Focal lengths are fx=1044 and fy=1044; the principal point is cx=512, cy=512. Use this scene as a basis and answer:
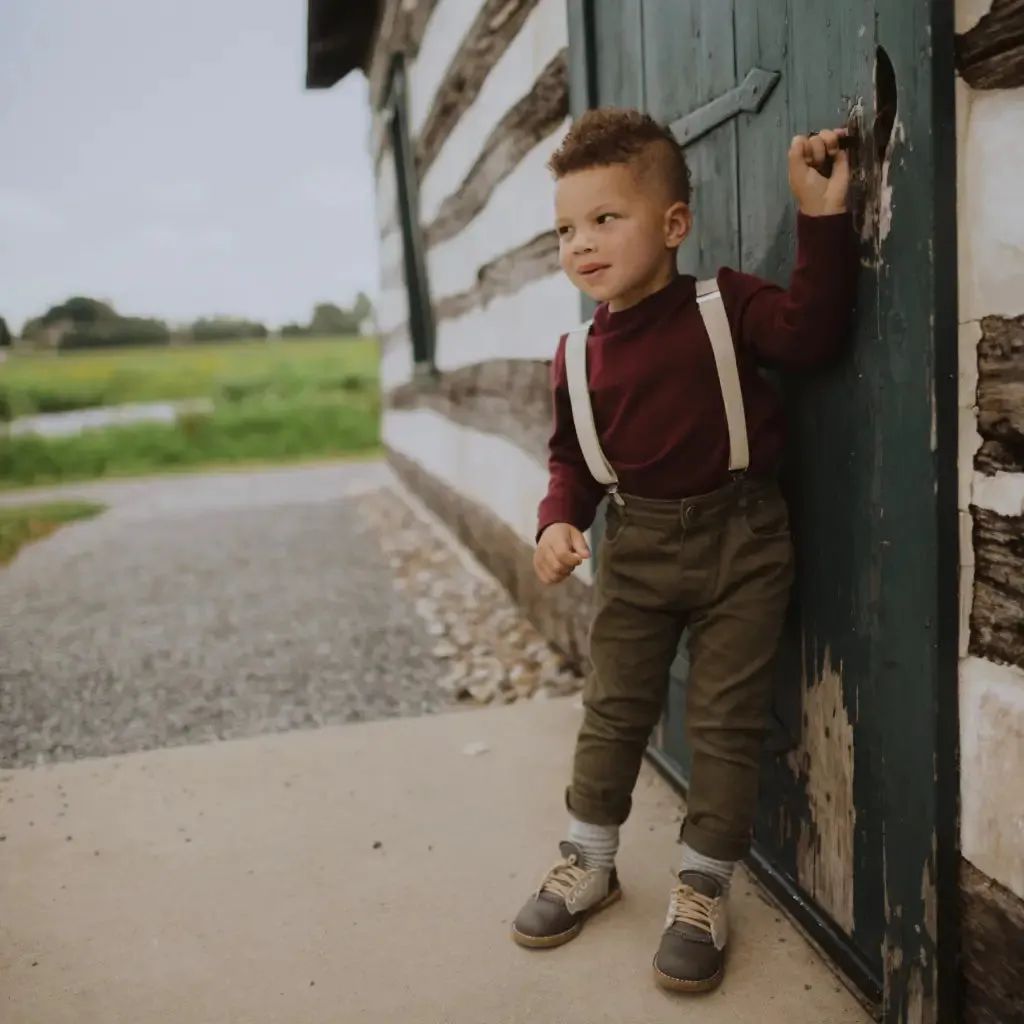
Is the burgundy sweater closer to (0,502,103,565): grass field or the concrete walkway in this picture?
the concrete walkway

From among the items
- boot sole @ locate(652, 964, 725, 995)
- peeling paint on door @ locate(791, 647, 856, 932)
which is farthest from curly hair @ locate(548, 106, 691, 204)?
boot sole @ locate(652, 964, 725, 995)

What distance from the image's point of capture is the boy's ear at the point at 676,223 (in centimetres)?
156

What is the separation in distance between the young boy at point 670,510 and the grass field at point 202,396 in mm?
8058

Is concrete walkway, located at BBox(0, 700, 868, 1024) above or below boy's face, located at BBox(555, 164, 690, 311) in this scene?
below

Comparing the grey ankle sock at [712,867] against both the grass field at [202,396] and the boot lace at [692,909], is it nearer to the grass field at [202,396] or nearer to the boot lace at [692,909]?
the boot lace at [692,909]

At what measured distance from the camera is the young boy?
1.53 metres

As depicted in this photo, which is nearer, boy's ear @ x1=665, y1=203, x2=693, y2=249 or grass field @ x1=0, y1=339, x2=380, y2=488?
boy's ear @ x1=665, y1=203, x2=693, y2=249

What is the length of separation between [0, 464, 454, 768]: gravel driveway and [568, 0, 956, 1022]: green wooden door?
1.50 meters

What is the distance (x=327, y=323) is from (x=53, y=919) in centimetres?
873

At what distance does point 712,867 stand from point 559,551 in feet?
1.80

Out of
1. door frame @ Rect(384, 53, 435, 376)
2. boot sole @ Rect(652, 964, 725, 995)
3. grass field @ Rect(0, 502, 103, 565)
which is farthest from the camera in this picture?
grass field @ Rect(0, 502, 103, 565)

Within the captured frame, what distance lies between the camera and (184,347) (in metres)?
9.72

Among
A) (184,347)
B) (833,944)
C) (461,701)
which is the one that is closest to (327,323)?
(184,347)

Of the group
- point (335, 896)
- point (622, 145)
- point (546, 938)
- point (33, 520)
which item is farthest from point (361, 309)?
point (546, 938)
